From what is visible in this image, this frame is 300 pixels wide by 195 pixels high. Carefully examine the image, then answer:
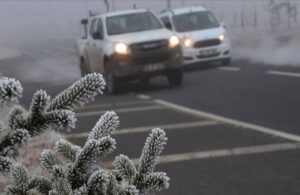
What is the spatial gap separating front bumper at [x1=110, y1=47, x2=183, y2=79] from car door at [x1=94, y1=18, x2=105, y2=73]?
783 mm

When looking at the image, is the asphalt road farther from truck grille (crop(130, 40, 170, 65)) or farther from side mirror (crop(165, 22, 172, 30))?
side mirror (crop(165, 22, 172, 30))

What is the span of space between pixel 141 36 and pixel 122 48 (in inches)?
20.7

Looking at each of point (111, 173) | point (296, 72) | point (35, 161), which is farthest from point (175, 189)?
point (296, 72)

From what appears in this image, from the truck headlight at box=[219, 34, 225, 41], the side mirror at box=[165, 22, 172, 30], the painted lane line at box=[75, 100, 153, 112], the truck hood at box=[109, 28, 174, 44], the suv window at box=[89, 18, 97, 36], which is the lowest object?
the painted lane line at box=[75, 100, 153, 112]

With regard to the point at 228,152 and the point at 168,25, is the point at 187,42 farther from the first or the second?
the point at 228,152

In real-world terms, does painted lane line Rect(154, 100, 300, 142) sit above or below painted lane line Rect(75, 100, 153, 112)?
above

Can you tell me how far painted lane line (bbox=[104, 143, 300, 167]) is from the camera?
7812 millimetres

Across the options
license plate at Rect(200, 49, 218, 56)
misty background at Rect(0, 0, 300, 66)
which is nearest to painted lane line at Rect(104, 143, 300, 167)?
misty background at Rect(0, 0, 300, 66)

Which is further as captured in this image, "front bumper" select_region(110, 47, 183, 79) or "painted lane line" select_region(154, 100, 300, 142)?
"front bumper" select_region(110, 47, 183, 79)

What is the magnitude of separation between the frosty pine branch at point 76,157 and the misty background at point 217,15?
17.6 metres

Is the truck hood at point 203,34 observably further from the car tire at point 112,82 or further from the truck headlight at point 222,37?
the car tire at point 112,82

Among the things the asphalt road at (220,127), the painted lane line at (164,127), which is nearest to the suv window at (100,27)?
the asphalt road at (220,127)

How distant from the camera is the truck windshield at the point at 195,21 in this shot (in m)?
21.8

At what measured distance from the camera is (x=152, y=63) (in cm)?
1603
